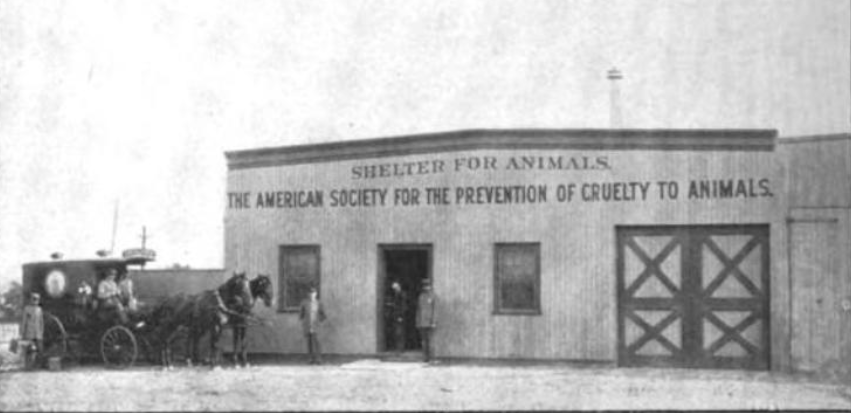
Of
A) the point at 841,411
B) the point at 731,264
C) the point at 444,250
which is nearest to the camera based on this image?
the point at 841,411

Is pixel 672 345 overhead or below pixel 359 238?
below

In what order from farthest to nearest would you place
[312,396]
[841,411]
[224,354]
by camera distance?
[224,354] < [312,396] < [841,411]

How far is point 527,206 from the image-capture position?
1977cm

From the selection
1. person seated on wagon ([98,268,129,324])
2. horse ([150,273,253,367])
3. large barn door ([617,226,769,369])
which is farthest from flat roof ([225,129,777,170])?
person seated on wagon ([98,268,129,324])

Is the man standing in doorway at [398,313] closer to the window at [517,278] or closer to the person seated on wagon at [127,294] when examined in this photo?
the window at [517,278]

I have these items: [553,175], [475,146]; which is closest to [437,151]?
[475,146]

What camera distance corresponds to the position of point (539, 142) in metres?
19.7

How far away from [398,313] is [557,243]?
11.2 feet

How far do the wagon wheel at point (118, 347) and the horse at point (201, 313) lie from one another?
1.69 feet

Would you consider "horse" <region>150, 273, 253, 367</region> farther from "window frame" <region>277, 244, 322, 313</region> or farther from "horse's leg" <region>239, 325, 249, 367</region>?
"window frame" <region>277, 244, 322, 313</region>

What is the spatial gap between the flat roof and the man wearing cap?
536cm

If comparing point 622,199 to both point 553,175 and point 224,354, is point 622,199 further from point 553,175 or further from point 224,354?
point 224,354

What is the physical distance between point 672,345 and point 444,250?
14.3ft

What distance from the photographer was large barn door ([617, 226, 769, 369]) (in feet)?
61.5
